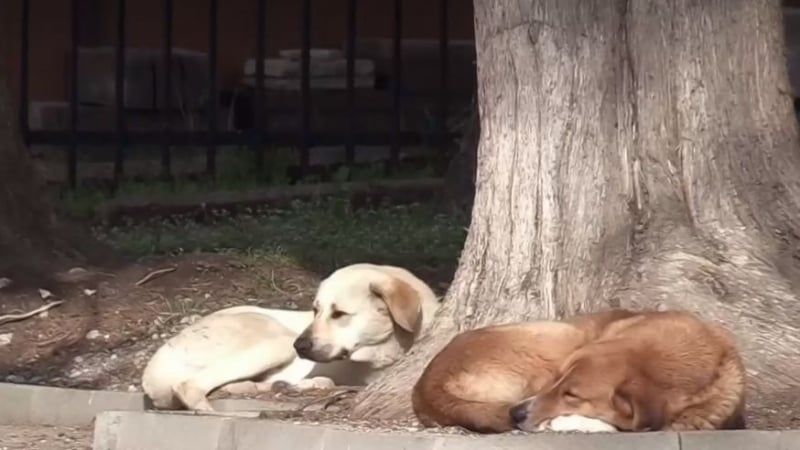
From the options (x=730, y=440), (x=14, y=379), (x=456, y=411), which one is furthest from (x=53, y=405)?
(x=730, y=440)

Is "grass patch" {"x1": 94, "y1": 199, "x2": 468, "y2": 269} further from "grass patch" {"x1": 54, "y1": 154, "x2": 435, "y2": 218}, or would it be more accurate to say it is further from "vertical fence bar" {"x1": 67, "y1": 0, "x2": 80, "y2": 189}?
"vertical fence bar" {"x1": 67, "y1": 0, "x2": 80, "y2": 189}

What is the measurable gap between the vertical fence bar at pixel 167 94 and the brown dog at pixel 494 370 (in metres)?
7.10

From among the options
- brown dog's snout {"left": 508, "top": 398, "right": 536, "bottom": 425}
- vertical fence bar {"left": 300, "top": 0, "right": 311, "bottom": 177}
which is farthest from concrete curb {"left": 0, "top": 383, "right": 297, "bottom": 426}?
vertical fence bar {"left": 300, "top": 0, "right": 311, "bottom": 177}

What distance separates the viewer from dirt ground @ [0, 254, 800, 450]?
7762 mm

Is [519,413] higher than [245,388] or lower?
higher

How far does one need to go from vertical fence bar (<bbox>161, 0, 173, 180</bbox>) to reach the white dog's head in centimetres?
566

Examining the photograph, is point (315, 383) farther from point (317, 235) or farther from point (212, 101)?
point (212, 101)

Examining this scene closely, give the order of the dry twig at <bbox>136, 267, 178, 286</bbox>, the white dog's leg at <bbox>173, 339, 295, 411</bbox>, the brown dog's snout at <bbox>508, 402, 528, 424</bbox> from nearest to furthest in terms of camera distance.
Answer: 1. the brown dog's snout at <bbox>508, 402, 528, 424</bbox>
2. the white dog's leg at <bbox>173, 339, 295, 411</bbox>
3. the dry twig at <bbox>136, 267, 178, 286</bbox>

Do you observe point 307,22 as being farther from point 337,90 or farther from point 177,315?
point 177,315

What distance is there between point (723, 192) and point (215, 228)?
482 centimetres

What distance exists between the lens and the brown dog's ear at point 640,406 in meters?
5.36

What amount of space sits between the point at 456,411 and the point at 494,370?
0.23 meters

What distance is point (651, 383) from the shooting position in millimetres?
5441

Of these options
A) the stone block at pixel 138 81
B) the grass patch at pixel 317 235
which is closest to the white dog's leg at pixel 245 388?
the grass patch at pixel 317 235
